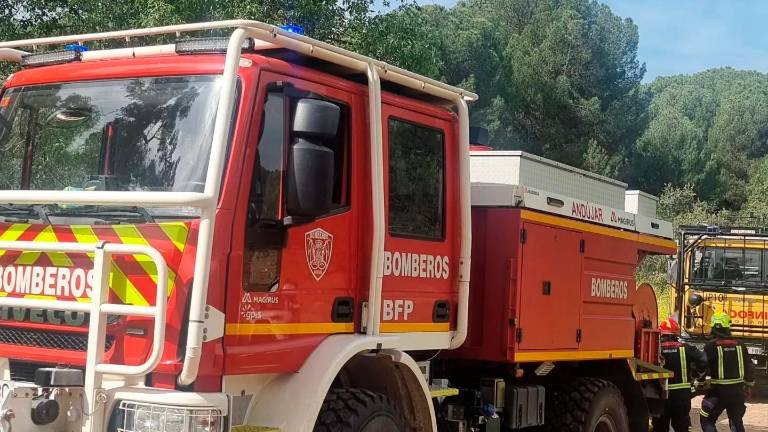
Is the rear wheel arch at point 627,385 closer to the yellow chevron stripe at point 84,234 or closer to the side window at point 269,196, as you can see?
the side window at point 269,196

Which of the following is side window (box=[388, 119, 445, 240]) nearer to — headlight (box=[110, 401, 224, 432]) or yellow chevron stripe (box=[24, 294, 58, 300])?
headlight (box=[110, 401, 224, 432])

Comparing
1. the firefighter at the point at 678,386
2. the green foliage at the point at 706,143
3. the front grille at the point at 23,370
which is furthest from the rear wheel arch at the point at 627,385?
the green foliage at the point at 706,143

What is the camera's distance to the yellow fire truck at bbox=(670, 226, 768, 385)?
621 inches

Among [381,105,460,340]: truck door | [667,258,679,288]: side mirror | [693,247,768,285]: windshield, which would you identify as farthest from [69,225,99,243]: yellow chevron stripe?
[693,247,768,285]: windshield

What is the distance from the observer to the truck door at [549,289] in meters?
6.04

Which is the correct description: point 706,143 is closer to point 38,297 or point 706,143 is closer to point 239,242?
point 239,242

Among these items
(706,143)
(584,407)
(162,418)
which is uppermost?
(706,143)

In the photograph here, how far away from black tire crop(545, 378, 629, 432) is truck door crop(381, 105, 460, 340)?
1917 mm

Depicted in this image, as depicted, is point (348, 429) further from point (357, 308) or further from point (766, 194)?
point (766, 194)

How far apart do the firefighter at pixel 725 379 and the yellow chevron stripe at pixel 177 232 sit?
7.00m

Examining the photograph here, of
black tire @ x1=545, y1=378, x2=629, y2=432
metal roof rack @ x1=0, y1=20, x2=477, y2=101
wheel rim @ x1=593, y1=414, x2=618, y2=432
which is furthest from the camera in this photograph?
wheel rim @ x1=593, y1=414, x2=618, y2=432

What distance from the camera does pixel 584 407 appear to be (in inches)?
270

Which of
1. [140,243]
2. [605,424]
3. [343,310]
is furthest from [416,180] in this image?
[605,424]

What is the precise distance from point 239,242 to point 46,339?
3.20ft
